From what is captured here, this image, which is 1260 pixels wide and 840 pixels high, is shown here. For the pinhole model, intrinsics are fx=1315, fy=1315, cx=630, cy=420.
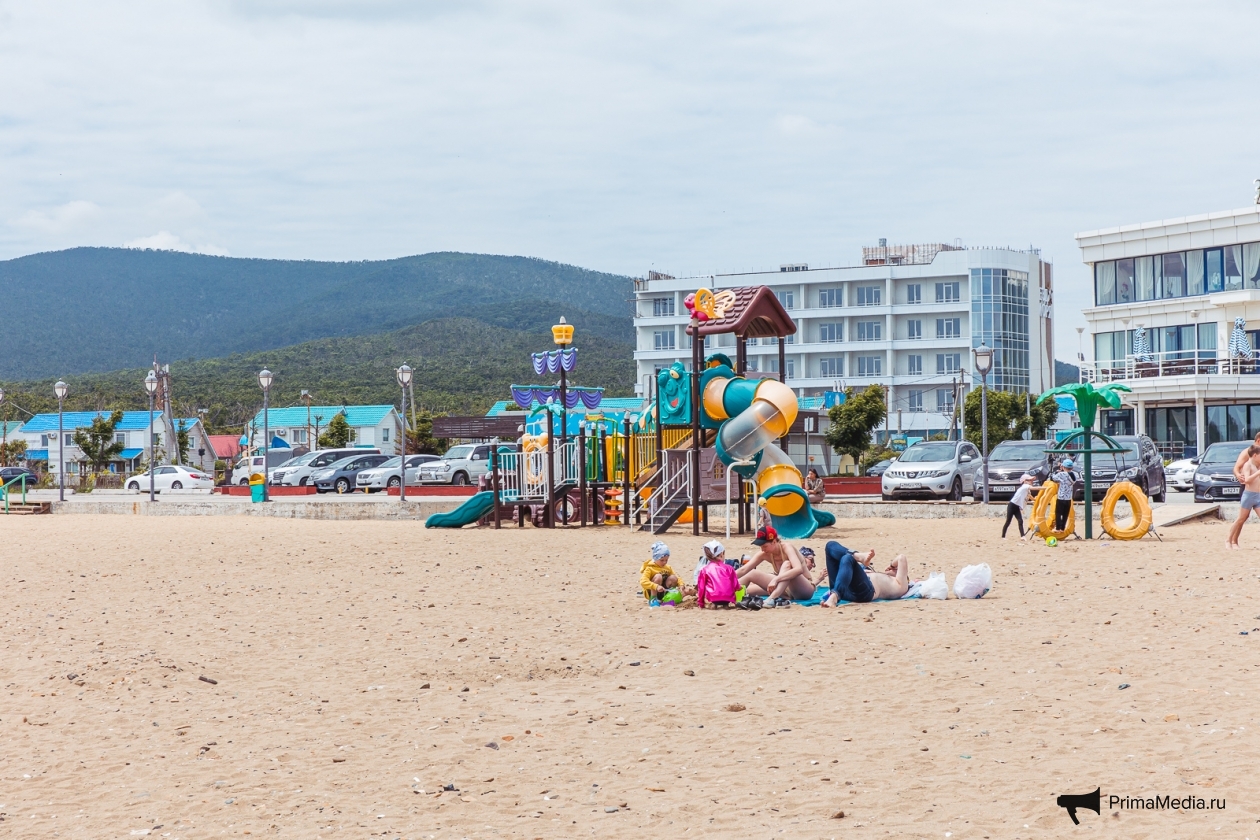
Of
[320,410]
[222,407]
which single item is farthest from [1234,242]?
[222,407]

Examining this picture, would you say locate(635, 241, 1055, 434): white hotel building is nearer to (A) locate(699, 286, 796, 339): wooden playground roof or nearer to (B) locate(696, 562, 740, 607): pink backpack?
(A) locate(699, 286, 796, 339): wooden playground roof

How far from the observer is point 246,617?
13203 mm

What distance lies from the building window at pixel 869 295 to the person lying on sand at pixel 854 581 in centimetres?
8443

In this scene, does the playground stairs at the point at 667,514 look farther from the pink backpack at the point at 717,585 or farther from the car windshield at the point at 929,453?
the car windshield at the point at 929,453

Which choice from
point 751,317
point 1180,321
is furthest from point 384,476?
point 1180,321

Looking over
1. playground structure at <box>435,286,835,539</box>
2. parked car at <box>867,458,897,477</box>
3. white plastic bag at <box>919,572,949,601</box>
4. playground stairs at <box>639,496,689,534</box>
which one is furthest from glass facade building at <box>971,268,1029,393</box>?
white plastic bag at <box>919,572,949,601</box>

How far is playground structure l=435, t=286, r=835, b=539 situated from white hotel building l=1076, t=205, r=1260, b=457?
30445mm

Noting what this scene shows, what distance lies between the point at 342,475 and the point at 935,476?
25298 millimetres

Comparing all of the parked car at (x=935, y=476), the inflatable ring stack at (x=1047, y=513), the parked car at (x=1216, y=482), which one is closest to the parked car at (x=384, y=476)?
the parked car at (x=935, y=476)

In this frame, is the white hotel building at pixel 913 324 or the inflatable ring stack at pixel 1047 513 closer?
the inflatable ring stack at pixel 1047 513

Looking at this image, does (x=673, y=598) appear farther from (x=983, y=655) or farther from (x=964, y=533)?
(x=964, y=533)

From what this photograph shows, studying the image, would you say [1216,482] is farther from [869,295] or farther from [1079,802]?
[869,295]

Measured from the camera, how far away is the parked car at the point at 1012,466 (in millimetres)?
30372

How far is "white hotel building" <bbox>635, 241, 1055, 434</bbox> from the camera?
9369cm
